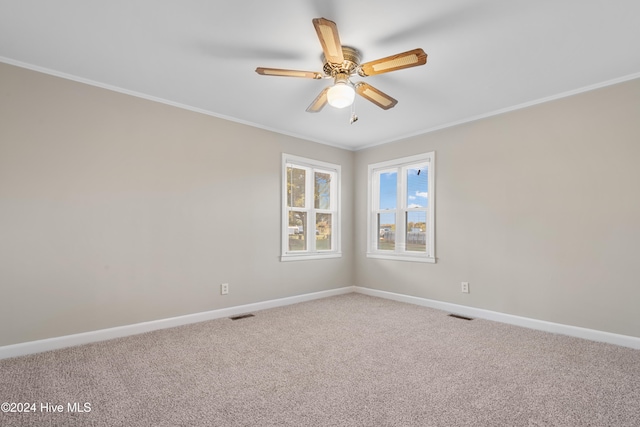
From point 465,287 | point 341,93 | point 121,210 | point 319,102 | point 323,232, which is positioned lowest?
point 465,287

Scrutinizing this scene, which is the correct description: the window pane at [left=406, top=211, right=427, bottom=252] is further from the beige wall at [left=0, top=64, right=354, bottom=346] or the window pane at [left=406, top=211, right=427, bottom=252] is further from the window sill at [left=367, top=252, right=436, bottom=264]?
the beige wall at [left=0, top=64, right=354, bottom=346]

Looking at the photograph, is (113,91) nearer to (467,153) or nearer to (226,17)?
(226,17)

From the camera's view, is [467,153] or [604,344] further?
[467,153]

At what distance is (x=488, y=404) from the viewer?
1969mm

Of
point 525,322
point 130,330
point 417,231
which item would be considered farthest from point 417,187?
point 130,330

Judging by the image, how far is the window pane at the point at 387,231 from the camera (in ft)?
→ 16.3

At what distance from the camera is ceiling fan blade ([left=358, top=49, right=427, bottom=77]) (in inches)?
80.4

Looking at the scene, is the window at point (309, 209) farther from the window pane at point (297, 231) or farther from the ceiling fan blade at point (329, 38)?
the ceiling fan blade at point (329, 38)

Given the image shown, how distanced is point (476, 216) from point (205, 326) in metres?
3.38

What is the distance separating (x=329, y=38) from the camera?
1974mm

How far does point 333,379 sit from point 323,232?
2978 millimetres

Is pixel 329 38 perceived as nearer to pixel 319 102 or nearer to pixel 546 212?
pixel 319 102

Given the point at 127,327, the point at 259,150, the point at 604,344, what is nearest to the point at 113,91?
the point at 259,150

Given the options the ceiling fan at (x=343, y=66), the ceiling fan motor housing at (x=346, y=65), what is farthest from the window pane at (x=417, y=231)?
the ceiling fan motor housing at (x=346, y=65)
